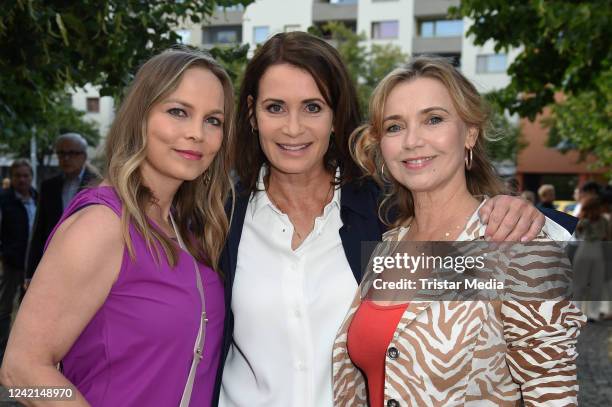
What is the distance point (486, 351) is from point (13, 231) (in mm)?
7908

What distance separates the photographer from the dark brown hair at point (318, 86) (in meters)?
2.88

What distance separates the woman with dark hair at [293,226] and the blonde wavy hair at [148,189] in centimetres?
14

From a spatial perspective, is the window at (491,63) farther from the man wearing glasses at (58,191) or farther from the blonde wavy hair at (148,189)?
the blonde wavy hair at (148,189)

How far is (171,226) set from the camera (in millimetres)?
2621

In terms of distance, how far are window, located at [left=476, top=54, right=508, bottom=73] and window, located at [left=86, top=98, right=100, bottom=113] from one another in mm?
25910

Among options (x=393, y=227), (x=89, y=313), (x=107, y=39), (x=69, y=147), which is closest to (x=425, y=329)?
(x=393, y=227)

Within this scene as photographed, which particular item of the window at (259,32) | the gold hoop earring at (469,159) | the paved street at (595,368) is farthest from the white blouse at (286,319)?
the window at (259,32)

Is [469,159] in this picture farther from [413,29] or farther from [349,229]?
[413,29]

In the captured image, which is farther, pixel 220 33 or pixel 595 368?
pixel 220 33

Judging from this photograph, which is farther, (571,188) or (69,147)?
(571,188)

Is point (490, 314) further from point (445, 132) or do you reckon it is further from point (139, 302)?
point (139, 302)

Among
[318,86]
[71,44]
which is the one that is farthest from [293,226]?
[71,44]

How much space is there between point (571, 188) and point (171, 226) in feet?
129

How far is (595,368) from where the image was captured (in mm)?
7883
